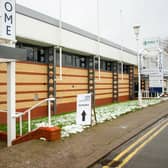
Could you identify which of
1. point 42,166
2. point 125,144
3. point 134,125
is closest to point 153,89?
point 134,125

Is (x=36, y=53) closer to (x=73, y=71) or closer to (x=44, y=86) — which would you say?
(x=44, y=86)

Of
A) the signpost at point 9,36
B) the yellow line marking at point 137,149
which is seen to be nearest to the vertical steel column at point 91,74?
the yellow line marking at point 137,149

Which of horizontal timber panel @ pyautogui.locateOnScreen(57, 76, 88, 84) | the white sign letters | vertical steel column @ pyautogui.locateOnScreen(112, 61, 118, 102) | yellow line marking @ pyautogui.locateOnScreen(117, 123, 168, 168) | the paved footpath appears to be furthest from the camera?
vertical steel column @ pyautogui.locateOnScreen(112, 61, 118, 102)

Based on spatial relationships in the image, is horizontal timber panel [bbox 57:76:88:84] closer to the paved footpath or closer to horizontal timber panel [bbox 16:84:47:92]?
horizontal timber panel [bbox 16:84:47:92]

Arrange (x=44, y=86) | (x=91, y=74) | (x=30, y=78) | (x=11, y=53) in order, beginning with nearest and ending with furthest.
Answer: (x=11, y=53) < (x=30, y=78) < (x=44, y=86) < (x=91, y=74)

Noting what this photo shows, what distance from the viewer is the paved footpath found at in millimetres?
5968

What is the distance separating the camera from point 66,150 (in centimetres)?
711

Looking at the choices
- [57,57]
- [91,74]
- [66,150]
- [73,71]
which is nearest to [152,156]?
[66,150]

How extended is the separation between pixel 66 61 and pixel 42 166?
1249 centimetres

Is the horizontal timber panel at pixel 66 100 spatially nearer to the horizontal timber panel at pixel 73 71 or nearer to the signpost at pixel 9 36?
the horizontal timber panel at pixel 73 71

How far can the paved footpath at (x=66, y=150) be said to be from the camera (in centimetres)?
597

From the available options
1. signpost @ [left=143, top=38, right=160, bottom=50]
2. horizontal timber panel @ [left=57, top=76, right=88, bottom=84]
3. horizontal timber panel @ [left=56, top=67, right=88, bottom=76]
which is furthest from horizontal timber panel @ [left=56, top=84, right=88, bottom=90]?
signpost @ [left=143, top=38, right=160, bottom=50]

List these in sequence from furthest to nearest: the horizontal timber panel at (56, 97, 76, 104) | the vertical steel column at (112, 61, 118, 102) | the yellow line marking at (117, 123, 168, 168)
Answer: the vertical steel column at (112, 61, 118, 102) → the horizontal timber panel at (56, 97, 76, 104) → the yellow line marking at (117, 123, 168, 168)

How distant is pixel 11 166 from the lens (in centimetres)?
573
